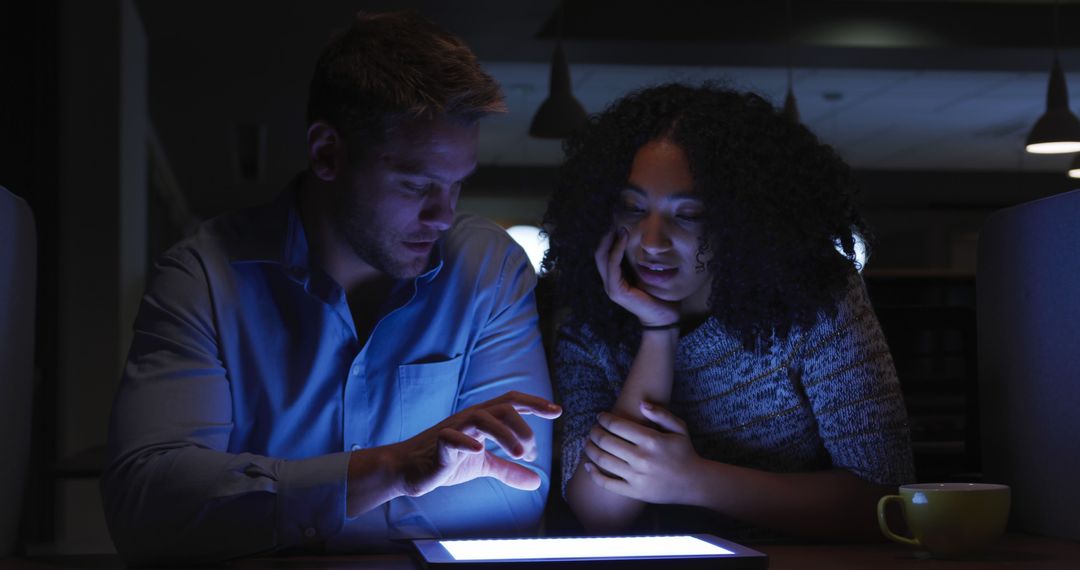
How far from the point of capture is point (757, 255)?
62.0 inches

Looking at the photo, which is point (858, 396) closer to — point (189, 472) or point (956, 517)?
point (956, 517)

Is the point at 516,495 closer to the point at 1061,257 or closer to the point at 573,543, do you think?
the point at 573,543

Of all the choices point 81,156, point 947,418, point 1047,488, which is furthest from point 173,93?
point 1047,488

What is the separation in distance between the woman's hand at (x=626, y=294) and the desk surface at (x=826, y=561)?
41cm

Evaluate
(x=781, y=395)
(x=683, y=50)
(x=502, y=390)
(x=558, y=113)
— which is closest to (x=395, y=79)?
(x=502, y=390)

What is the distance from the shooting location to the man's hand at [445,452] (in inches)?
47.5

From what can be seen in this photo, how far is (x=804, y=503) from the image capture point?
1510 mm

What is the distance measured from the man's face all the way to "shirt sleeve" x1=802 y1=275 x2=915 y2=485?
0.55 meters

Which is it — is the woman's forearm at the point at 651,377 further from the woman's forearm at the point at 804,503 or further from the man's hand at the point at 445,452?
the man's hand at the point at 445,452

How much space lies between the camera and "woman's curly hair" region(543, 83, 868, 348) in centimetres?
158

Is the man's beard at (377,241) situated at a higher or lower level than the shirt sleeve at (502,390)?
higher

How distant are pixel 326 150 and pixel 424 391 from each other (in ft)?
1.27

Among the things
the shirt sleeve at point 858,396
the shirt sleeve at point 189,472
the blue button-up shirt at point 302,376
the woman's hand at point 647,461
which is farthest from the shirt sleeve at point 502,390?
the shirt sleeve at point 858,396

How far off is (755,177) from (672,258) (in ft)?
0.57
